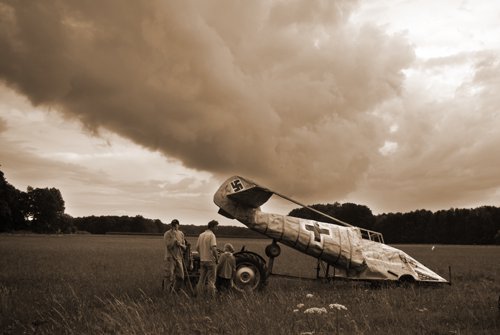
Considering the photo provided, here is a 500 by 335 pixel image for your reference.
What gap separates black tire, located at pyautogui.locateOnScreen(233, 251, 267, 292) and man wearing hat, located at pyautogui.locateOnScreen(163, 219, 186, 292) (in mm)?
1800

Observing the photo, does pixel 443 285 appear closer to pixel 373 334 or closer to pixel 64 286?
pixel 373 334

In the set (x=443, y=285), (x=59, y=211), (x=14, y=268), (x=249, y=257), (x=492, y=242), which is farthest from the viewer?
(x=59, y=211)

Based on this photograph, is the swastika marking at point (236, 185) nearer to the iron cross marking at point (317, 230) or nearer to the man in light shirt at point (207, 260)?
the man in light shirt at point (207, 260)

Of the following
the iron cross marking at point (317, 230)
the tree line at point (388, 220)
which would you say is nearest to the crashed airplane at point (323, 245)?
the iron cross marking at point (317, 230)

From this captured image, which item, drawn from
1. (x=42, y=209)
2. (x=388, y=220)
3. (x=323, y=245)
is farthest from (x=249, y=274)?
(x=388, y=220)

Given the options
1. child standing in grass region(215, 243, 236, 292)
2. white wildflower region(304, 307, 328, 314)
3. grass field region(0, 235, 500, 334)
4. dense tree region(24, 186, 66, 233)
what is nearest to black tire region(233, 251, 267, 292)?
child standing in grass region(215, 243, 236, 292)

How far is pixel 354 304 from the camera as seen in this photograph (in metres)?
11.3

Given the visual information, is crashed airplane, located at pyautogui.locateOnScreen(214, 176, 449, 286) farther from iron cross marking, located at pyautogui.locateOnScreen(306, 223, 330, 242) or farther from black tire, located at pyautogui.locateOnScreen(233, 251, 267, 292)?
black tire, located at pyautogui.locateOnScreen(233, 251, 267, 292)

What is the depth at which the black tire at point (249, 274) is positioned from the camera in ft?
44.9

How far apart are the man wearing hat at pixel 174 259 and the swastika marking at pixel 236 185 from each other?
228 centimetres

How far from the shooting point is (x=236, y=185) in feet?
47.0

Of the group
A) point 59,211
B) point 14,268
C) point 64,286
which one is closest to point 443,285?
point 64,286

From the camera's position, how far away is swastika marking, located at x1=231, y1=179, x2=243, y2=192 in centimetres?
1422

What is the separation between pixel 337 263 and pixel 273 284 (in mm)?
2784
